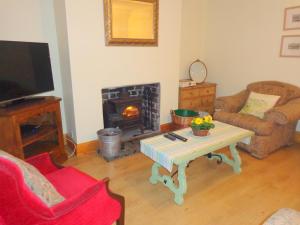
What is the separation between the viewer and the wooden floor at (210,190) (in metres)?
2.01

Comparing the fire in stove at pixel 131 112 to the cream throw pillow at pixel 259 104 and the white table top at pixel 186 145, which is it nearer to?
the white table top at pixel 186 145

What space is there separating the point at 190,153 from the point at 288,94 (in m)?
2.14

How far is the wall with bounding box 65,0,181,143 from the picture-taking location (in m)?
2.81

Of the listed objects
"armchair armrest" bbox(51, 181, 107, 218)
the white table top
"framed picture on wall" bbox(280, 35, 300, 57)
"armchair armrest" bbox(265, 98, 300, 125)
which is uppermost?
"framed picture on wall" bbox(280, 35, 300, 57)

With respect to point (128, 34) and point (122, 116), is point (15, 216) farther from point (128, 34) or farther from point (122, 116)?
point (128, 34)

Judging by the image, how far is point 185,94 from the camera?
4043 mm

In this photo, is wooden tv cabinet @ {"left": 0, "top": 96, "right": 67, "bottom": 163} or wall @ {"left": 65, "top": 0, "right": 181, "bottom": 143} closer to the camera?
wooden tv cabinet @ {"left": 0, "top": 96, "right": 67, "bottom": 163}

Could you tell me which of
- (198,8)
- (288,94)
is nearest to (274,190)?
(288,94)

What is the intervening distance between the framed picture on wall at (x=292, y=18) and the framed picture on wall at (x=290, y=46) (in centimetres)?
14

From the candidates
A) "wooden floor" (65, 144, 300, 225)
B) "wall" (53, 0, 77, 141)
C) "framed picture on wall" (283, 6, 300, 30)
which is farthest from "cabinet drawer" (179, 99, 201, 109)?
"wall" (53, 0, 77, 141)

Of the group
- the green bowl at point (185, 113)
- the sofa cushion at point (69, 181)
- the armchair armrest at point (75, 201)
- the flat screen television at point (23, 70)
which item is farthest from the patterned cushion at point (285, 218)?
the green bowl at point (185, 113)

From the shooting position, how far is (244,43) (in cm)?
404

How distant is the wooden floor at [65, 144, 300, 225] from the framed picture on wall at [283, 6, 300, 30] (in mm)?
1843

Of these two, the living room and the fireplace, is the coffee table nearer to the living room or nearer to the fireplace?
the living room
